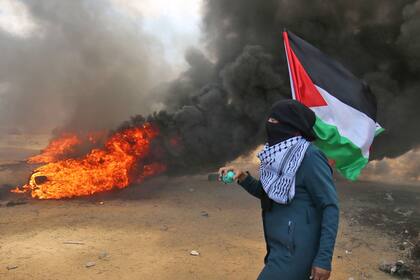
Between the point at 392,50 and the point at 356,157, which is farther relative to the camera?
the point at 392,50

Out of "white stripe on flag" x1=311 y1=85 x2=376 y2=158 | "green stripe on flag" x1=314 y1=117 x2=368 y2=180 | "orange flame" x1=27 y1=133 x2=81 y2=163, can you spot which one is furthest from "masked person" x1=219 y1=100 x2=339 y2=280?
"orange flame" x1=27 y1=133 x2=81 y2=163

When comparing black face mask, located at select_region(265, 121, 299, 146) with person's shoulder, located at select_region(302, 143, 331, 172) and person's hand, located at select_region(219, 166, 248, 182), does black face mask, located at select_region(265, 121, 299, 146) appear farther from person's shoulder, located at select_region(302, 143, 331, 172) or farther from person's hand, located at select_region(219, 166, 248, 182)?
person's hand, located at select_region(219, 166, 248, 182)

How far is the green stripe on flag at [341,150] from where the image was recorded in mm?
4121

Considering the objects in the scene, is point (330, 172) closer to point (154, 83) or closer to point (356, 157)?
point (356, 157)

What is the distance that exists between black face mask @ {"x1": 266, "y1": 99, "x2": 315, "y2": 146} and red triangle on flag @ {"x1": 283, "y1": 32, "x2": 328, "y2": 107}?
1.72 metres

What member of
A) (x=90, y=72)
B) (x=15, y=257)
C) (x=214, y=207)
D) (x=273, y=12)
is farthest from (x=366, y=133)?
(x=90, y=72)

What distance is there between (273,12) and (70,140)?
957 centimetres

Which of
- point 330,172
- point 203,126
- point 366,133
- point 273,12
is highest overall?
point 273,12

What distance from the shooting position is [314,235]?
2.58 m

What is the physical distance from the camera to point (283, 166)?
266 centimetres

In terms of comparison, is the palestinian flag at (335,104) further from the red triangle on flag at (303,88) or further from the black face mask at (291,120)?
the black face mask at (291,120)

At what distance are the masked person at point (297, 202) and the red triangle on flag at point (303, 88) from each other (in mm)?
1765

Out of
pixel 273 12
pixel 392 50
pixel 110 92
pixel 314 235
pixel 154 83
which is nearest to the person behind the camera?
pixel 314 235

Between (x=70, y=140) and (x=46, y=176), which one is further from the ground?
(x=70, y=140)
